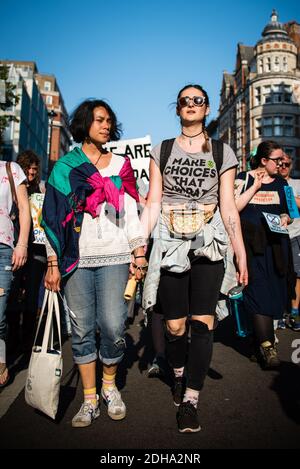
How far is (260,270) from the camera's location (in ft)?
15.1

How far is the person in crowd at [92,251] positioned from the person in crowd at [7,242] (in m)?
0.99

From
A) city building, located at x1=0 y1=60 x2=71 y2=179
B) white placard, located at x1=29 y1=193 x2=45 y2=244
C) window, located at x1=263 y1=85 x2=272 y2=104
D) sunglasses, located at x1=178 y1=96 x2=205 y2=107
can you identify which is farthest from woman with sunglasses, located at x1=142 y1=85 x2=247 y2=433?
window, located at x1=263 y1=85 x2=272 y2=104

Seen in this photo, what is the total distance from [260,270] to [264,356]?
98 cm

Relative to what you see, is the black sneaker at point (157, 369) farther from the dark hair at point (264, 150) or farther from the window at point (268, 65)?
the window at point (268, 65)

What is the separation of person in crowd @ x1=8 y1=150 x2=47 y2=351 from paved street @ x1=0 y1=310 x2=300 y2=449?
0.52 meters

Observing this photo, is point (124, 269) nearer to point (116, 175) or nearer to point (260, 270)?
point (116, 175)

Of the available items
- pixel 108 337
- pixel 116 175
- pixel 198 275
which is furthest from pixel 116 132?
pixel 108 337

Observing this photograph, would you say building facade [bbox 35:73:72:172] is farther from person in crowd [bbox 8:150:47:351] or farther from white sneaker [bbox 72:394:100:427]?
white sneaker [bbox 72:394:100:427]

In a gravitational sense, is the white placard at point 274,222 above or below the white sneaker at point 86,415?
above

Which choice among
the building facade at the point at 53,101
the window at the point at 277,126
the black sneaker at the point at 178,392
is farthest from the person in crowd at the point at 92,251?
the building facade at the point at 53,101

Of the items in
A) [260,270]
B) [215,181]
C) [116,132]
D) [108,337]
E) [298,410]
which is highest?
[116,132]

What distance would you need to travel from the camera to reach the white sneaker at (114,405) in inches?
111

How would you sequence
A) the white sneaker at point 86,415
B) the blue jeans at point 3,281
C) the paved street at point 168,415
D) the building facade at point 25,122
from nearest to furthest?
the paved street at point 168,415, the white sneaker at point 86,415, the blue jeans at point 3,281, the building facade at point 25,122

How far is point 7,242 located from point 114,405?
5.58 ft
